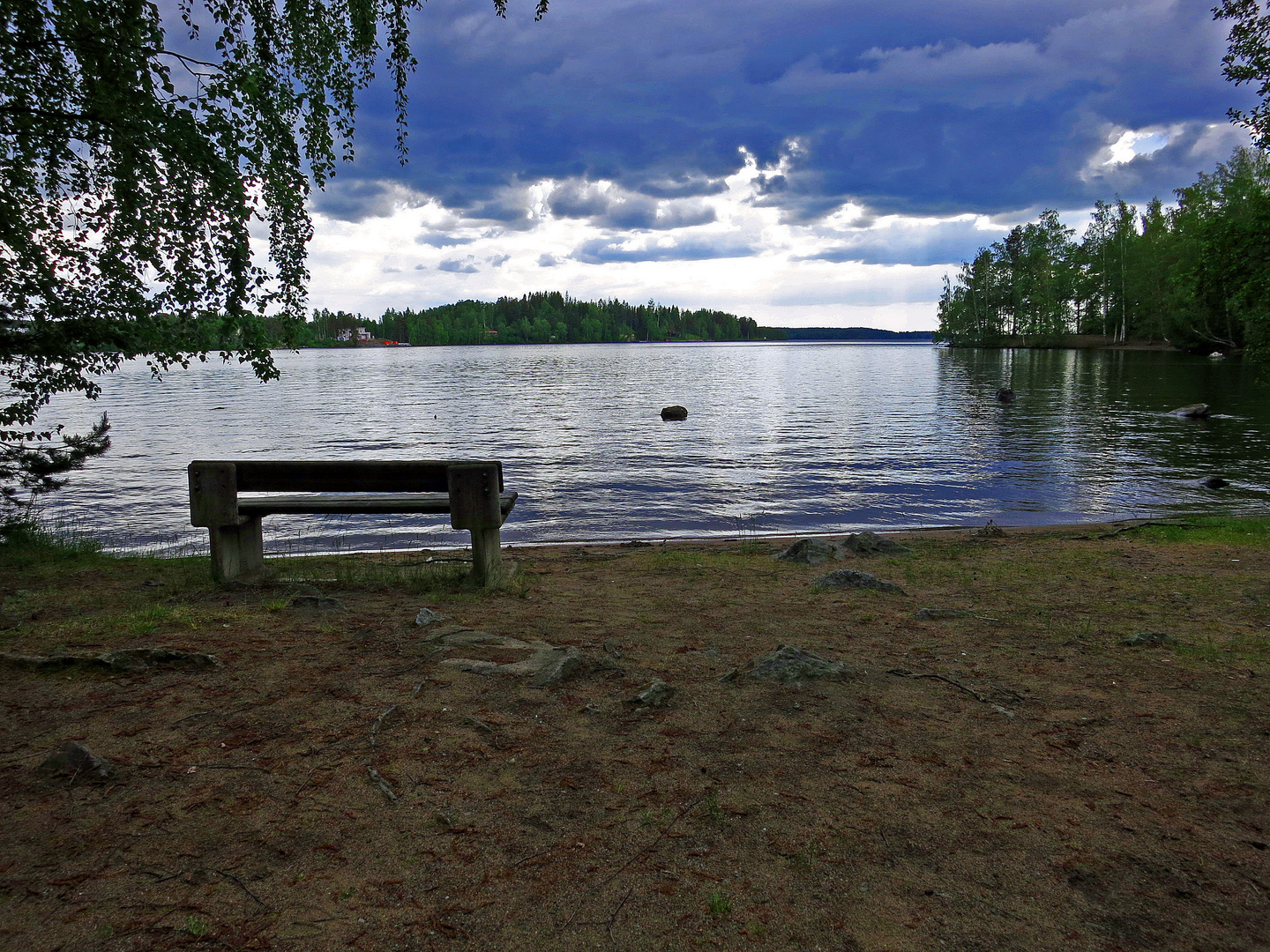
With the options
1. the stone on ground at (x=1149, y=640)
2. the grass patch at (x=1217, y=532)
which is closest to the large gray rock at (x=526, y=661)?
the stone on ground at (x=1149, y=640)

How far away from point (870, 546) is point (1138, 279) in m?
98.9

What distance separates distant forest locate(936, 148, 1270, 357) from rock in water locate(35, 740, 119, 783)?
55.1ft

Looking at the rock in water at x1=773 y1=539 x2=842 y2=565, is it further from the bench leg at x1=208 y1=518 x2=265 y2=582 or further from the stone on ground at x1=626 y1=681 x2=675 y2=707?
the bench leg at x1=208 y1=518 x2=265 y2=582

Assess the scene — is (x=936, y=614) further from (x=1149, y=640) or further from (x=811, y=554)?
(x=811, y=554)

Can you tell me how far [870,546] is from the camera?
1107 cm

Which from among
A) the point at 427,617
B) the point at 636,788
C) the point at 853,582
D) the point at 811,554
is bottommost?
the point at 811,554

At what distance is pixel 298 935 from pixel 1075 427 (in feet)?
118

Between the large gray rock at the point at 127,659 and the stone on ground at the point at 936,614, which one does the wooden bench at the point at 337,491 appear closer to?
the large gray rock at the point at 127,659

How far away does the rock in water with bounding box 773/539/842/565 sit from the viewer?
10.6 meters

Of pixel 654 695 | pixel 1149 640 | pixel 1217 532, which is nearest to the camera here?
pixel 654 695

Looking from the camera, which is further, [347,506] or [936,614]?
[347,506]

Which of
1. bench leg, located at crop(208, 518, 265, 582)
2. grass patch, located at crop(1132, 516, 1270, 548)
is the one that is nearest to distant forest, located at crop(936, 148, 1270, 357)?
grass patch, located at crop(1132, 516, 1270, 548)

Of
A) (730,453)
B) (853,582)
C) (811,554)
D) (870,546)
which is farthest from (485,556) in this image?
(730,453)

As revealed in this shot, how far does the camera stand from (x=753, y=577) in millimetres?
9555
